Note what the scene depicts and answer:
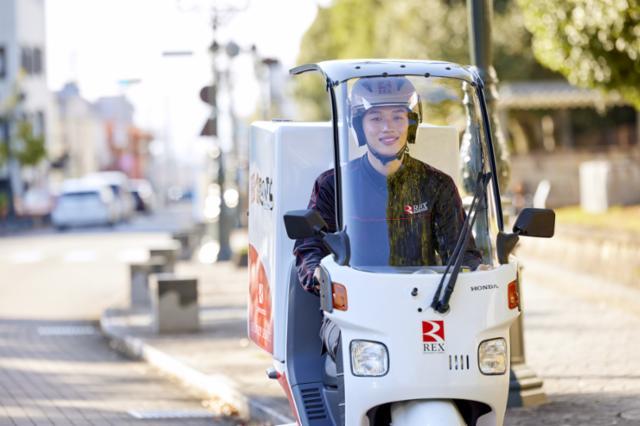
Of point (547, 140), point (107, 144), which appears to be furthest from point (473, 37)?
point (107, 144)

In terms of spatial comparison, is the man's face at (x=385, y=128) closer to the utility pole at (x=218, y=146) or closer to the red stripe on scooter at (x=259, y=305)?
the red stripe on scooter at (x=259, y=305)

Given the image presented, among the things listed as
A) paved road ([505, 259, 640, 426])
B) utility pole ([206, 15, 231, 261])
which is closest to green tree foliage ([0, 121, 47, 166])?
utility pole ([206, 15, 231, 261])

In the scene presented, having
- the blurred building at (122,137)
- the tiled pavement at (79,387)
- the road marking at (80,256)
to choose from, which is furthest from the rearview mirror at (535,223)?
the blurred building at (122,137)

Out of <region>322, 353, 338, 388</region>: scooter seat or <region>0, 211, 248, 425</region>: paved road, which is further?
<region>0, 211, 248, 425</region>: paved road

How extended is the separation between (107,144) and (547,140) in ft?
248

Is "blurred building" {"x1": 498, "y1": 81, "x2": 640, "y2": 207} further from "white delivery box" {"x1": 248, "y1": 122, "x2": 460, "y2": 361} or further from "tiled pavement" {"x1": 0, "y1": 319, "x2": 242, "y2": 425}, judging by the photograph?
"white delivery box" {"x1": 248, "y1": 122, "x2": 460, "y2": 361}

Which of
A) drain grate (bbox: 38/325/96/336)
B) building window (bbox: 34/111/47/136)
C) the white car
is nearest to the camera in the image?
drain grate (bbox: 38/325/96/336)

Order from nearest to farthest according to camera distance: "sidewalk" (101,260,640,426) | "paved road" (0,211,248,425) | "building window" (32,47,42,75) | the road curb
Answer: "sidewalk" (101,260,640,426) → the road curb → "paved road" (0,211,248,425) → "building window" (32,47,42,75)

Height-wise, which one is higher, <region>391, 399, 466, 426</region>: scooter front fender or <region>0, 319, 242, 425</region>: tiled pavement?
<region>391, 399, 466, 426</region>: scooter front fender

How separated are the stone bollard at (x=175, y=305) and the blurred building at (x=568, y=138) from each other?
15.0 metres

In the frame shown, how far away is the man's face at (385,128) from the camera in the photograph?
19.1 ft

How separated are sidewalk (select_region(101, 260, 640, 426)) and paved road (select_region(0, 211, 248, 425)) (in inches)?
9.0

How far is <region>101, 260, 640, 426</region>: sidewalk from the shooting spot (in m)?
8.45

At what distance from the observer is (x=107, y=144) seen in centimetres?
12119
